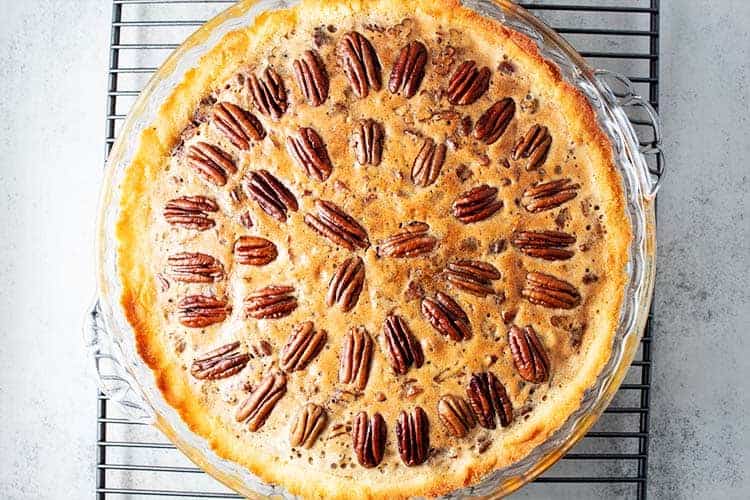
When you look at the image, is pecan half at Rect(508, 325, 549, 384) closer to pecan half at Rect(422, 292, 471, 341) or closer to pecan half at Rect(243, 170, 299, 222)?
pecan half at Rect(422, 292, 471, 341)

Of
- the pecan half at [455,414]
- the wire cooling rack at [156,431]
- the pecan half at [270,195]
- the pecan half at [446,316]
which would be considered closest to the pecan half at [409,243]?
the pecan half at [446,316]

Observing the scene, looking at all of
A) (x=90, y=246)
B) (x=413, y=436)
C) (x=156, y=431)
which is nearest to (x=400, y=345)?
(x=413, y=436)

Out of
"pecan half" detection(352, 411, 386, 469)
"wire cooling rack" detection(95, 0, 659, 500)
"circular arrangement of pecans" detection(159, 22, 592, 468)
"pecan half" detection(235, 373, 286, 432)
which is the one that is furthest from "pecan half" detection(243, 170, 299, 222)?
"wire cooling rack" detection(95, 0, 659, 500)

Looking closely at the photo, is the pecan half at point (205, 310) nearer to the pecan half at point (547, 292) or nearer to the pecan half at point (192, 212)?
the pecan half at point (192, 212)

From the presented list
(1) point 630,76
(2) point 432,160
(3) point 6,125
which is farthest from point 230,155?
(1) point 630,76

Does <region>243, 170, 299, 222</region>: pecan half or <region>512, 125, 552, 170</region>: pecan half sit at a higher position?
Answer: <region>512, 125, 552, 170</region>: pecan half

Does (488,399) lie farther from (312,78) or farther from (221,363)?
(312,78)
